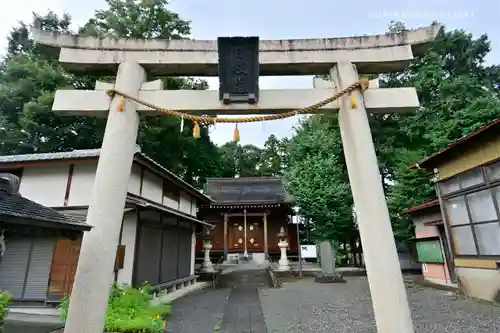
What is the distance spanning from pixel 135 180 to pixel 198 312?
4975 mm

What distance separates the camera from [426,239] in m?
13.1

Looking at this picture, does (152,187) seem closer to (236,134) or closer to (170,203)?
(170,203)

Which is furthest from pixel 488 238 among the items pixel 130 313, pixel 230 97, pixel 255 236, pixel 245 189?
pixel 245 189

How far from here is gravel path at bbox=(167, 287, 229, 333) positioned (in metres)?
6.71

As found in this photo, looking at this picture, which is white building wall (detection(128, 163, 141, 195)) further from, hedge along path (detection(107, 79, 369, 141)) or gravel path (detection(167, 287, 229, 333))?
hedge along path (detection(107, 79, 369, 141))

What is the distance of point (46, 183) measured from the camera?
991 centimetres

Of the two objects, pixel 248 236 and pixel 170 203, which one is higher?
pixel 170 203

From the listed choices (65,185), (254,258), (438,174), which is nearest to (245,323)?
(65,185)

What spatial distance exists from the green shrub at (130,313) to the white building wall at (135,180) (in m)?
3.57

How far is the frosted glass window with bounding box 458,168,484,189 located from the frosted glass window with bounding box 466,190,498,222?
1.04 feet

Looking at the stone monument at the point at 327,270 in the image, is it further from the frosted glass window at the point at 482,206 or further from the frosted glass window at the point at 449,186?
the frosted glass window at the point at 482,206

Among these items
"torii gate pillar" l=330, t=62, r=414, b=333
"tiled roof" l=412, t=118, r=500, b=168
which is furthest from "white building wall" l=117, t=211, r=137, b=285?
"tiled roof" l=412, t=118, r=500, b=168

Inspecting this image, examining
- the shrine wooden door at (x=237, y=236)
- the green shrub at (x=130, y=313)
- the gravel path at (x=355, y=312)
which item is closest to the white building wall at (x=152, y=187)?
the green shrub at (x=130, y=313)

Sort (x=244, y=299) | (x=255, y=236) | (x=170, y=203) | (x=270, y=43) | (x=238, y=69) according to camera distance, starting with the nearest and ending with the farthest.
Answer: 1. (x=238, y=69)
2. (x=270, y=43)
3. (x=244, y=299)
4. (x=170, y=203)
5. (x=255, y=236)
